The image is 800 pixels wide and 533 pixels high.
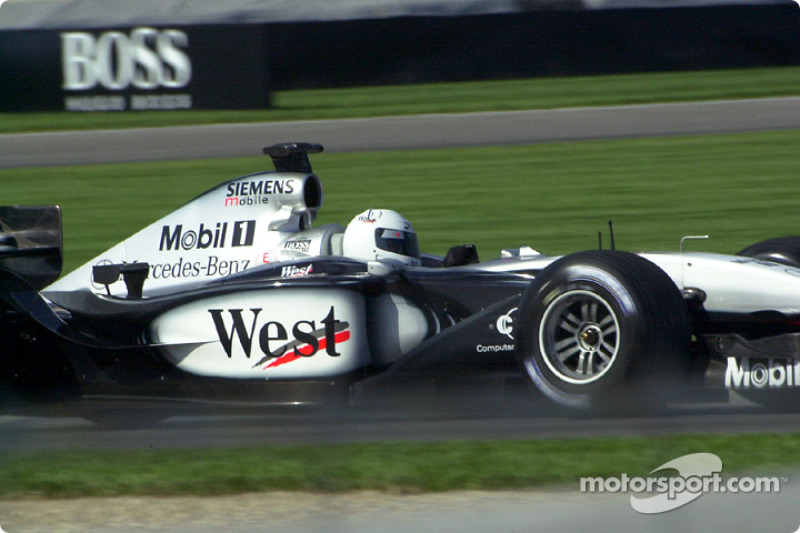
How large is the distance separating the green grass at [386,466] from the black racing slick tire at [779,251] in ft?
5.32

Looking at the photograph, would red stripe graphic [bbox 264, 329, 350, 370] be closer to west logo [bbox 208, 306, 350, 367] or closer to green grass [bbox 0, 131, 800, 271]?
west logo [bbox 208, 306, 350, 367]

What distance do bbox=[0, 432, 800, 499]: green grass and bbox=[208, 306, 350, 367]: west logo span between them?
689mm

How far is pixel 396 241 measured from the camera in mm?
6066

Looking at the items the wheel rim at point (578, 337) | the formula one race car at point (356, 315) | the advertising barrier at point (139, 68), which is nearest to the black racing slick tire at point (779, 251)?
the formula one race car at point (356, 315)

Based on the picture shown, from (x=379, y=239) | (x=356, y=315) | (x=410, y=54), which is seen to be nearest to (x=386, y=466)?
(x=356, y=315)

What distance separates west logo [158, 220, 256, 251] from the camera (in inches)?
251

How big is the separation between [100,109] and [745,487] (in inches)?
571

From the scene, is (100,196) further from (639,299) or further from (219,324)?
(639,299)

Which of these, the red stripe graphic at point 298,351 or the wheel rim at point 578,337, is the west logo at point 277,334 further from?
the wheel rim at point 578,337

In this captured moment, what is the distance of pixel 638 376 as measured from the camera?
4.62m

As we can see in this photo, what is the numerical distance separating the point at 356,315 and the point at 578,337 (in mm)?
1091

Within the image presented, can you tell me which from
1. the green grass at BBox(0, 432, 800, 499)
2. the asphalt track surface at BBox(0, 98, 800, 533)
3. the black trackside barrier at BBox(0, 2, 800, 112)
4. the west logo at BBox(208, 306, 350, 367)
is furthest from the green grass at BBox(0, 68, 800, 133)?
the green grass at BBox(0, 432, 800, 499)

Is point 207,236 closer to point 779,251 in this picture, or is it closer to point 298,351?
point 298,351

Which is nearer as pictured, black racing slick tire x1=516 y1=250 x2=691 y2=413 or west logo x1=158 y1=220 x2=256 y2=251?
black racing slick tire x1=516 y1=250 x2=691 y2=413
